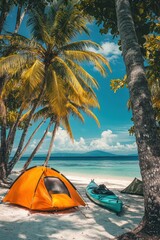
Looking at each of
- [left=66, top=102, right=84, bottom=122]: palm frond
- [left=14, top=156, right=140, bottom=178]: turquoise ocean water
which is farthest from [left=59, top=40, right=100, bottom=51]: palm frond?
[left=14, top=156, right=140, bottom=178]: turquoise ocean water

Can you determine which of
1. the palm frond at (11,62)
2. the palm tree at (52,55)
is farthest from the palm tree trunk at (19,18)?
the palm frond at (11,62)

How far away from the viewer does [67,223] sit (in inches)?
235

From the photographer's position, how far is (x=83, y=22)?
12.5 metres

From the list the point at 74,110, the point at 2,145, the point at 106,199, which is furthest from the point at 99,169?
the point at 106,199

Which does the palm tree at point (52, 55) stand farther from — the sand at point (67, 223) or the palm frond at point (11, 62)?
the sand at point (67, 223)

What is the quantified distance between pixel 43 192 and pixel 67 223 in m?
1.46

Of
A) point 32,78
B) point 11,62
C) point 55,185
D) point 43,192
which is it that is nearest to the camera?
point 43,192

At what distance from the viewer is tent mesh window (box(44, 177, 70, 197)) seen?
7625 millimetres

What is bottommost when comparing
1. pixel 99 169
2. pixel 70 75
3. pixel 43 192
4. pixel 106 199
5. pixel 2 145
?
pixel 99 169

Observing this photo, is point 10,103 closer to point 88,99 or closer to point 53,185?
point 88,99

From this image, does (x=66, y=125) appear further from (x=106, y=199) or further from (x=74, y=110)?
(x=106, y=199)

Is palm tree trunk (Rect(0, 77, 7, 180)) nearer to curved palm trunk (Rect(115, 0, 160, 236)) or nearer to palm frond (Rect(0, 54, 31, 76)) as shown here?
palm frond (Rect(0, 54, 31, 76))

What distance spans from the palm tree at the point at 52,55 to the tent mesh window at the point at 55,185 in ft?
13.5

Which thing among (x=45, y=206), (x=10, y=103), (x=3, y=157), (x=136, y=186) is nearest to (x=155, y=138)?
(x=45, y=206)
